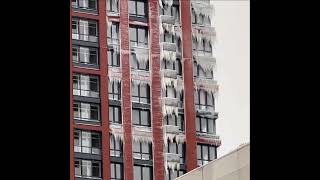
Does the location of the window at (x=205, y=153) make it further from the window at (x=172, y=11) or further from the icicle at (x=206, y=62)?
the window at (x=172, y=11)

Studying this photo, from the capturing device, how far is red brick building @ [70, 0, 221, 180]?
93.8m

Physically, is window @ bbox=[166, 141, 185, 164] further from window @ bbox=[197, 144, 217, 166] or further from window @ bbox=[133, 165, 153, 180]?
window @ bbox=[133, 165, 153, 180]

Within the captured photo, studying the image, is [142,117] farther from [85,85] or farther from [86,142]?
[86,142]

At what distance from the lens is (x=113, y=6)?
100188 millimetres

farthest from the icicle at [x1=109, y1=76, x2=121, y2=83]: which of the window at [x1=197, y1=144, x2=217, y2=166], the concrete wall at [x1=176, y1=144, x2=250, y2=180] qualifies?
the concrete wall at [x1=176, y1=144, x2=250, y2=180]

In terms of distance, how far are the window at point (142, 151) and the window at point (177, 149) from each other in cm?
171

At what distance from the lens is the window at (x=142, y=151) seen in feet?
320

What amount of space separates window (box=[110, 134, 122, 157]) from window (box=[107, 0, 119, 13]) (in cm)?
1030


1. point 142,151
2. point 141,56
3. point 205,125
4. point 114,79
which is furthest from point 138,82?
point 205,125

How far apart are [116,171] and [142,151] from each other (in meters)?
3.98
